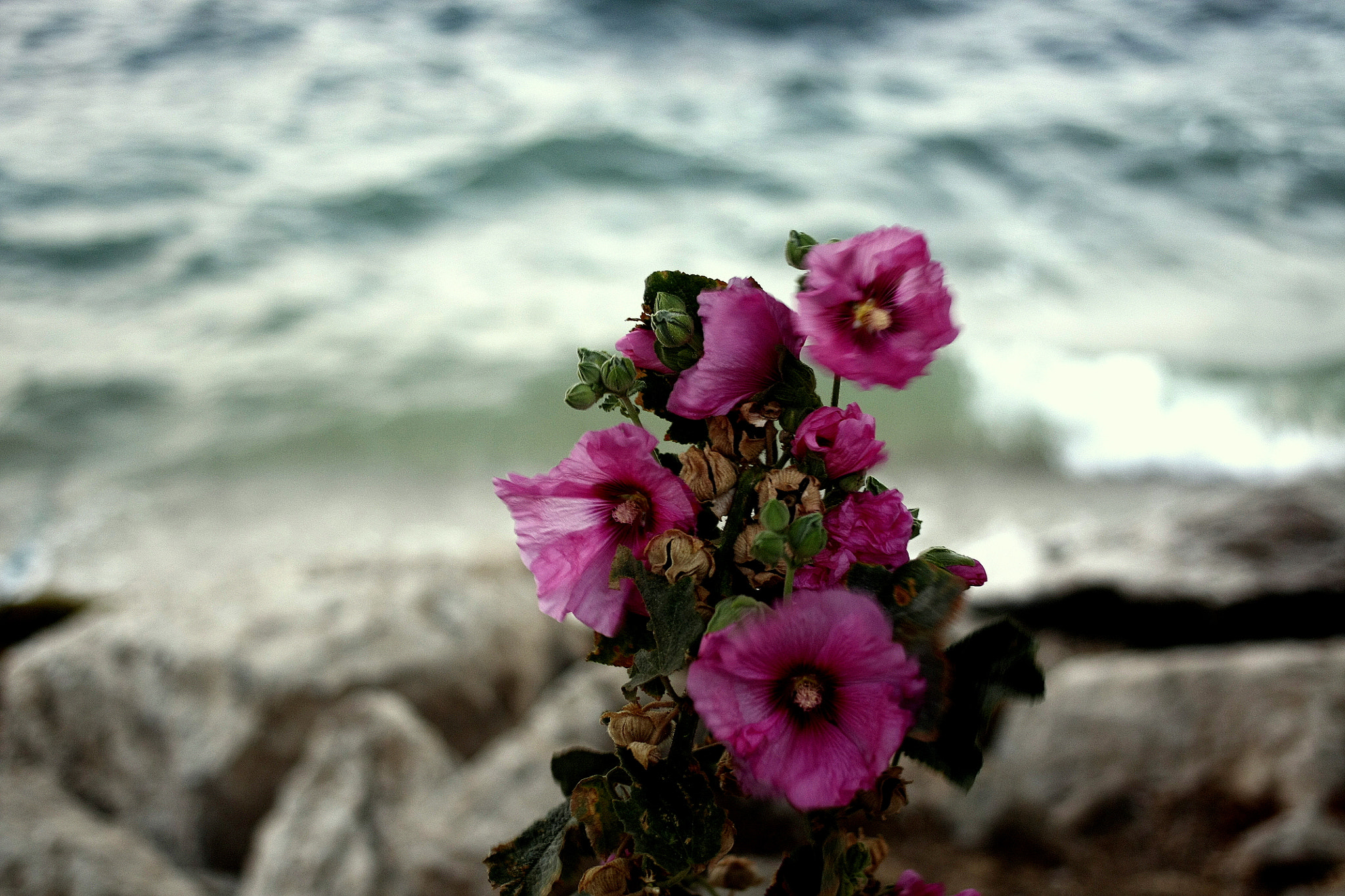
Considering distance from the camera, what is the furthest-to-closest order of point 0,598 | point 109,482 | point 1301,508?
point 109,482
point 0,598
point 1301,508

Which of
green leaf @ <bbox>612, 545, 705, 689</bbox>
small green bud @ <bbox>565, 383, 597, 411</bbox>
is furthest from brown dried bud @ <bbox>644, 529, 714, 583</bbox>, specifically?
small green bud @ <bbox>565, 383, 597, 411</bbox>

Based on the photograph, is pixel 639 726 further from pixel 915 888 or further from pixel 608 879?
pixel 915 888

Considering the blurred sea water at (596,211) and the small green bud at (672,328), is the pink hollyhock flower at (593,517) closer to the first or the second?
the small green bud at (672,328)

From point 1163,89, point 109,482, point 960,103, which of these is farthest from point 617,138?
point 1163,89

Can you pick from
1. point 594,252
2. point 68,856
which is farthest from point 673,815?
point 594,252

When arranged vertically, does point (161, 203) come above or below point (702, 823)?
below

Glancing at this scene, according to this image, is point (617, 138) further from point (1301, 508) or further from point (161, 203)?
point (1301, 508)

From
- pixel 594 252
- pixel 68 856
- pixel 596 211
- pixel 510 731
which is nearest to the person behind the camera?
pixel 68 856
